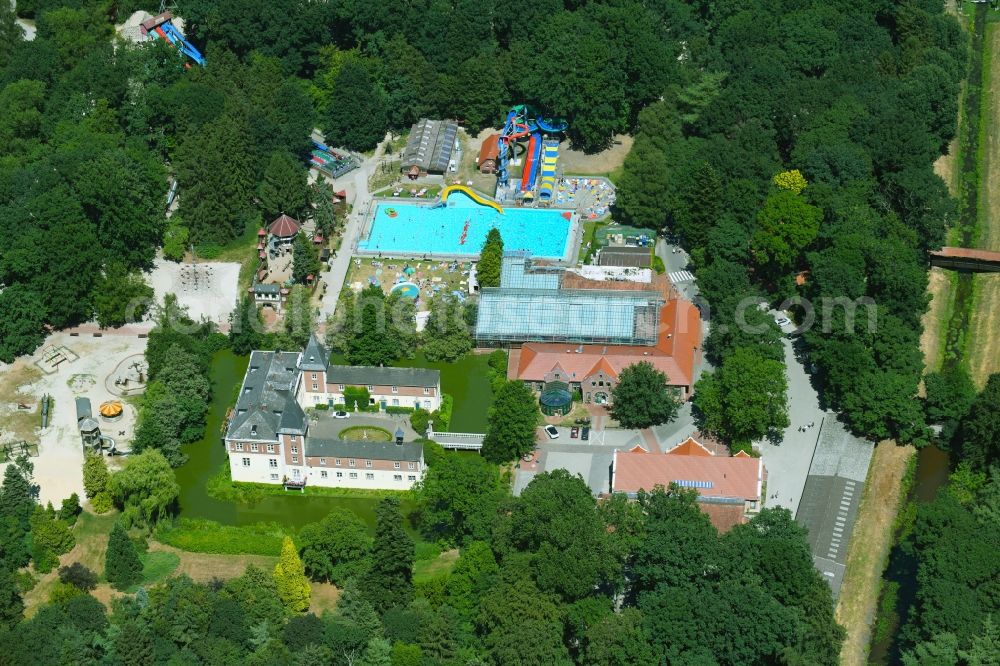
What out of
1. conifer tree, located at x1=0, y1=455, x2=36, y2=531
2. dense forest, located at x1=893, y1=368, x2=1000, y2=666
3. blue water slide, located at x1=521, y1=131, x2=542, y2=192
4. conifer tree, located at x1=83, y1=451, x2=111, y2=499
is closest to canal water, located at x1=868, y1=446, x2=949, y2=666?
dense forest, located at x1=893, y1=368, x2=1000, y2=666

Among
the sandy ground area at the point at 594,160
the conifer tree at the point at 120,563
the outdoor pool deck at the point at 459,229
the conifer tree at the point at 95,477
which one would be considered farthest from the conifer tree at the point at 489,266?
the conifer tree at the point at 120,563

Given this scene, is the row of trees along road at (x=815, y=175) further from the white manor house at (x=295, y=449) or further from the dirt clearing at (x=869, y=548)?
the white manor house at (x=295, y=449)

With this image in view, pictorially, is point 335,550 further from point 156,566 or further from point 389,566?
point 156,566

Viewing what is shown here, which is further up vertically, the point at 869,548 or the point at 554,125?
the point at 554,125

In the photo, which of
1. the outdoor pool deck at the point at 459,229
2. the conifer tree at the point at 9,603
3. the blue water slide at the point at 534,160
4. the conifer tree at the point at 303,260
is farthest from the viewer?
Answer: the blue water slide at the point at 534,160

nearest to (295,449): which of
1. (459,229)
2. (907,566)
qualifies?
(459,229)
